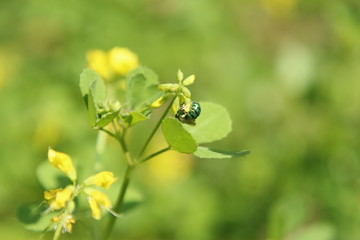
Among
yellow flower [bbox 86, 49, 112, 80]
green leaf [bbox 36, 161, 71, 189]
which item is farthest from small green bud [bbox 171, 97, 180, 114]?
yellow flower [bbox 86, 49, 112, 80]

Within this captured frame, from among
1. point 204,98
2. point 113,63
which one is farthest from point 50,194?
point 204,98

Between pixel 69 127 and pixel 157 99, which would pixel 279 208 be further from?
pixel 69 127

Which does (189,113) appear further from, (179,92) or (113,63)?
(113,63)

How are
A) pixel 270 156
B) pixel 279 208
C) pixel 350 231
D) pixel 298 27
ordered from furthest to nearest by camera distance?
pixel 298 27 < pixel 270 156 < pixel 350 231 < pixel 279 208

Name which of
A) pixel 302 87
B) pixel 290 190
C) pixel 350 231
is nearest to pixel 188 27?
pixel 302 87

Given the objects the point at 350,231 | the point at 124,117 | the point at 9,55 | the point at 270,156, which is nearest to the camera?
the point at 124,117

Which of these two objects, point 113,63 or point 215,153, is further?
point 113,63

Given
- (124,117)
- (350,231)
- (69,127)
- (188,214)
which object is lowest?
(188,214)

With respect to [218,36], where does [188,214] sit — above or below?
below
